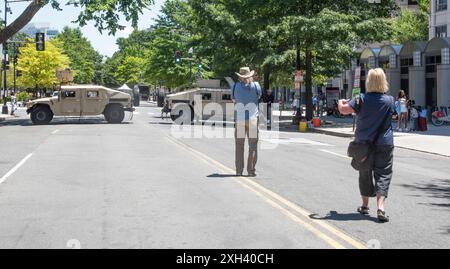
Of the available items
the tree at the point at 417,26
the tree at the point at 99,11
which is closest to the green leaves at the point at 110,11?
the tree at the point at 99,11

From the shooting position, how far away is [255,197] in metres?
9.32

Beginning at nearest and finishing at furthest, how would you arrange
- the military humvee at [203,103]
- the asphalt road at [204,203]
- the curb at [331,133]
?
the asphalt road at [204,203]
the curb at [331,133]
the military humvee at [203,103]

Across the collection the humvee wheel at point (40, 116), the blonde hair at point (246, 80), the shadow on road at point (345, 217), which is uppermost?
the blonde hair at point (246, 80)

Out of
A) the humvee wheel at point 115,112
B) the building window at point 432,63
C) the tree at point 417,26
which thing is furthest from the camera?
the tree at point 417,26

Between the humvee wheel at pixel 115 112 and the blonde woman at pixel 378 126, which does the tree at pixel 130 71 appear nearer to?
the humvee wheel at pixel 115 112

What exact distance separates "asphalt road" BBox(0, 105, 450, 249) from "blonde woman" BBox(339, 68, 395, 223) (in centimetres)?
47

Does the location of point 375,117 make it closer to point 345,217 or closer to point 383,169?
point 383,169

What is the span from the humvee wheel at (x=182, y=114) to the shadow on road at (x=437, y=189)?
22.9 m

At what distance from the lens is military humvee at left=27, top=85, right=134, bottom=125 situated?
32.1 m

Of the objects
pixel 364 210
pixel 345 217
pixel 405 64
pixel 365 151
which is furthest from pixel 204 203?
pixel 405 64

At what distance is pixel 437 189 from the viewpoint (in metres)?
10.9

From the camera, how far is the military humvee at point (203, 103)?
3428 cm

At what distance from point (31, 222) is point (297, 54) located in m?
25.4
